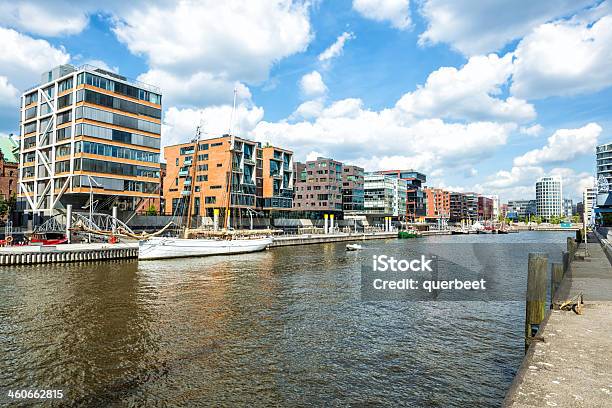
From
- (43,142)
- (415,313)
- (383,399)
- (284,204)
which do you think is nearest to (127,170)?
(43,142)

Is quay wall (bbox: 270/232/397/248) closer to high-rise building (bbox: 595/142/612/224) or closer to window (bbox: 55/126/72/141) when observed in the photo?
window (bbox: 55/126/72/141)

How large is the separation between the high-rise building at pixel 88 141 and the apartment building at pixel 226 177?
1526 cm

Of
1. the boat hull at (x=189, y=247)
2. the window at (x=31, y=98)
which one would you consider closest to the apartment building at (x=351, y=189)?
the boat hull at (x=189, y=247)

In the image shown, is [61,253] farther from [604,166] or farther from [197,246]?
[604,166]

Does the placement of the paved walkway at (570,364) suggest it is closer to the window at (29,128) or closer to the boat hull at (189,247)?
the boat hull at (189,247)

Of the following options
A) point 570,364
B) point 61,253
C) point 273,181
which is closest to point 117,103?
point 61,253

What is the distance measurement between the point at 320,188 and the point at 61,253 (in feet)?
342

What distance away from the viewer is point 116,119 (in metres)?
77.9

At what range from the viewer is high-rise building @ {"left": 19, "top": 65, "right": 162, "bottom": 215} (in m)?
73.8

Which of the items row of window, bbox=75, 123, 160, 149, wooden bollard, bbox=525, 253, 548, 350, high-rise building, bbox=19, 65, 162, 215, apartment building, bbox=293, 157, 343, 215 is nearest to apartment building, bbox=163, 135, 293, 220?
row of window, bbox=75, 123, 160, 149

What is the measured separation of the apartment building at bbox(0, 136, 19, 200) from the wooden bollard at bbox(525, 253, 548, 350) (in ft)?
435

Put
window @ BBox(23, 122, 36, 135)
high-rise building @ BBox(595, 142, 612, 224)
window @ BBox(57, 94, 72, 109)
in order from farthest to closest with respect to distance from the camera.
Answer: high-rise building @ BBox(595, 142, 612, 224)
window @ BBox(23, 122, 36, 135)
window @ BBox(57, 94, 72, 109)

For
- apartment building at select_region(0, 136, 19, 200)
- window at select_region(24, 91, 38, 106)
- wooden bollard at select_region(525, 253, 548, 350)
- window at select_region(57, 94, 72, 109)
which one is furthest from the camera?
apartment building at select_region(0, 136, 19, 200)

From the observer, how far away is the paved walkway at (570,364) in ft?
26.5
